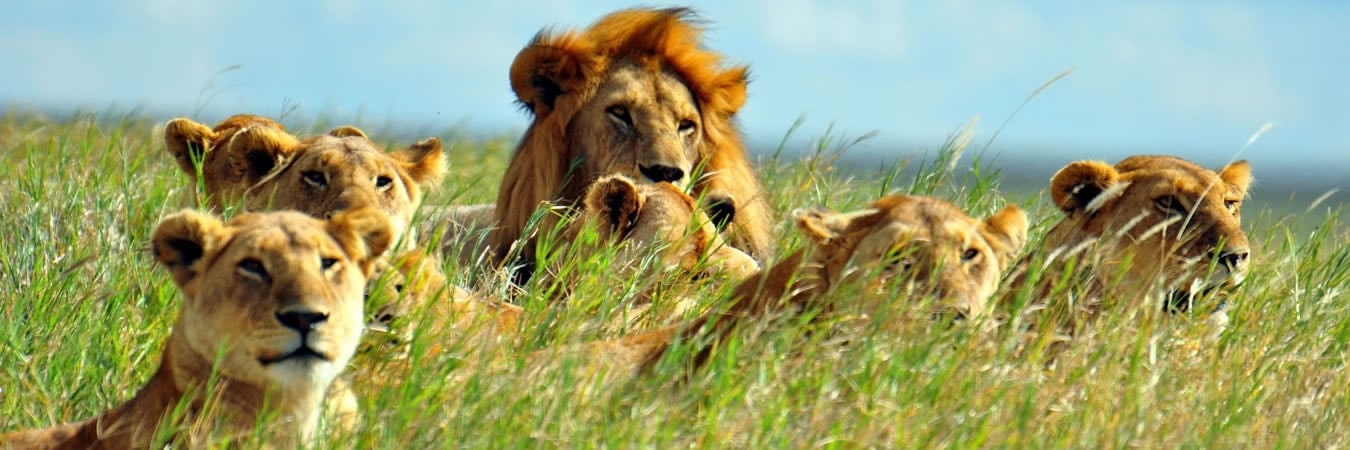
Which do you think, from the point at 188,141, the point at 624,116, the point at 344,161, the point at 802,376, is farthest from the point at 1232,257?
the point at 188,141

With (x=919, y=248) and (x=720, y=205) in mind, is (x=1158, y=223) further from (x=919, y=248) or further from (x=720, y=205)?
(x=720, y=205)

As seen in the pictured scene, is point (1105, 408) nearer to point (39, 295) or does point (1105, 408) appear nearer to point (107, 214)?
point (39, 295)

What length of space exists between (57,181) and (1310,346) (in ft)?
13.9

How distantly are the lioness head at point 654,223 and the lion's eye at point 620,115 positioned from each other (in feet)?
2.03

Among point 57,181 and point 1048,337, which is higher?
point 1048,337

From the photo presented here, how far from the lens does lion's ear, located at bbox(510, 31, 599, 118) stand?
703cm

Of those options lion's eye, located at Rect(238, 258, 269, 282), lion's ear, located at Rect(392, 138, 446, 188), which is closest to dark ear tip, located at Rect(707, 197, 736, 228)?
lion's ear, located at Rect(392, 138, 446, 188)

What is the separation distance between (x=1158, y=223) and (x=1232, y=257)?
0.24 meters

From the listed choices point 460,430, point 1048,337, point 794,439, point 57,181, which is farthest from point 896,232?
point 57,181

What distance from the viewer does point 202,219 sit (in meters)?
3.97

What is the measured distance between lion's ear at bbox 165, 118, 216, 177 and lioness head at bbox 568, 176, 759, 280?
1.20m

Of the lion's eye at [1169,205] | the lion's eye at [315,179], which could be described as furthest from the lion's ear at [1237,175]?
the lion's eye at [315,179]

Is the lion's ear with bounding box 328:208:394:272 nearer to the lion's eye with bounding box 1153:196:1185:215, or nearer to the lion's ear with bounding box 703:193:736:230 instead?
the lion's eye with bounding box 1153:196:1185:215

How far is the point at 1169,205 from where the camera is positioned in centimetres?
542
